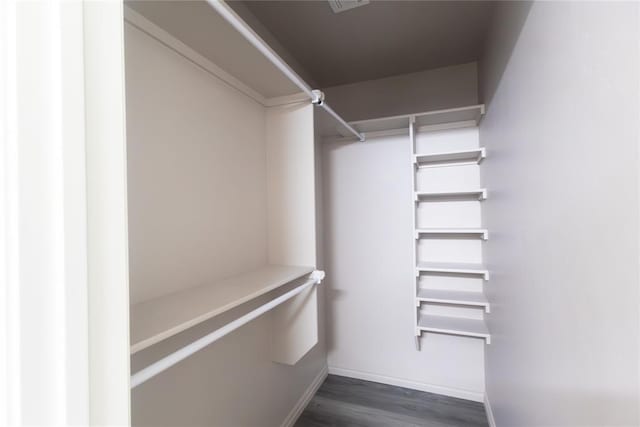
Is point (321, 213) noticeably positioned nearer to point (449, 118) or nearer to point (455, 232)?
point (455, 232)

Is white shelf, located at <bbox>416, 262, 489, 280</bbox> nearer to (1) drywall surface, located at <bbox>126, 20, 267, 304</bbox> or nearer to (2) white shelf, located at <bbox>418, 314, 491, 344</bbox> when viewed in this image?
(2) white shelf, located at <bbox>418, 314, 491, 344</bbox>

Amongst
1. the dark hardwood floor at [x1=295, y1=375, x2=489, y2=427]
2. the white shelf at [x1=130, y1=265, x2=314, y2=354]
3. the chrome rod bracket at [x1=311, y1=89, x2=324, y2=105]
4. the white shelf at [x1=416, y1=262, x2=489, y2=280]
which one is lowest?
the dark hardwood floor at [x1=295, y1=375, x2=489, y2=427]

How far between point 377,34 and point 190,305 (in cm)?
200

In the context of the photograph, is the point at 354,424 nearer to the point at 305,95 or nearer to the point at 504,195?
the point at 504,195

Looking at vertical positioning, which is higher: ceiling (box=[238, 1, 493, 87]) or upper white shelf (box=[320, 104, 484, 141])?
ceiling (box=[238, 1, 493, 87])

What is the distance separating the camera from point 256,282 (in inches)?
47.2

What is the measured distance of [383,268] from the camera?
237cm

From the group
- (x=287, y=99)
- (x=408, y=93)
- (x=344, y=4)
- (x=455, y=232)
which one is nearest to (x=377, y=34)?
(x=344, y=4)

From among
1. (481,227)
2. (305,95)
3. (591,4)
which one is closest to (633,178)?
(591,4)

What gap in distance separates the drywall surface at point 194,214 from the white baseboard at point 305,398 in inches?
12.2

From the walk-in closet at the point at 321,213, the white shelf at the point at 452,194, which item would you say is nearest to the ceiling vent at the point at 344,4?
the walk-in closet at the point at 321,213

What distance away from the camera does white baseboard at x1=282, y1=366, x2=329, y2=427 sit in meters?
1.89

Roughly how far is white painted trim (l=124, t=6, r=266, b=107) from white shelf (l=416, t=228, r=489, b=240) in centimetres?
150

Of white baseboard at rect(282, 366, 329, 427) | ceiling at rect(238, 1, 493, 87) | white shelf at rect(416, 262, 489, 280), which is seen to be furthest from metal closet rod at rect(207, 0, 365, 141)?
white baseboard at rect(282, 366, 329, 427)
